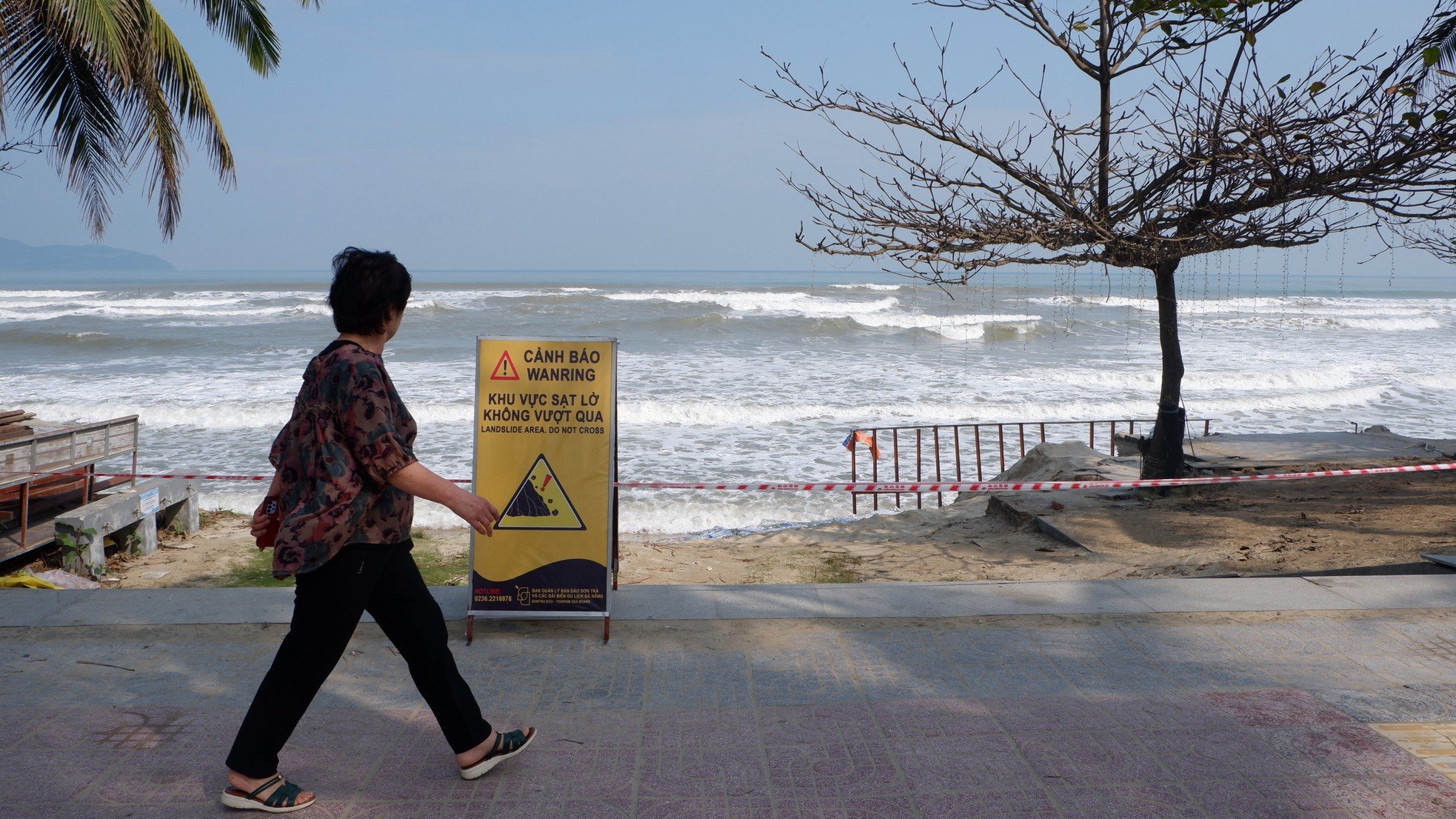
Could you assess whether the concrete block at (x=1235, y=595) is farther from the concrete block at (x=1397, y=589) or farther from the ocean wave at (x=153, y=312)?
the ocean wave at (x=153, y=312)

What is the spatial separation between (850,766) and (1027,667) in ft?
4.22

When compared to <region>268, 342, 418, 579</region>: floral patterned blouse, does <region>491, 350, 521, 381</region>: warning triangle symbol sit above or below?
above

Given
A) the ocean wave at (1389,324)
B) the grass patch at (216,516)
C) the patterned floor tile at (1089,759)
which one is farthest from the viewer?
the ocean wave at (1389,324)

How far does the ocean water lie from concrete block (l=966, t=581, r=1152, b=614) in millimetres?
3211

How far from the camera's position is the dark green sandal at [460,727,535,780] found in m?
3.25

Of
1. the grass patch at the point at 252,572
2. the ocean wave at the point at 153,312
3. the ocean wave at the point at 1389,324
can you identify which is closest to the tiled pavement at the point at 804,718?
the grass patch at the point at 252,572

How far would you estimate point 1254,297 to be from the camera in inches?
2272

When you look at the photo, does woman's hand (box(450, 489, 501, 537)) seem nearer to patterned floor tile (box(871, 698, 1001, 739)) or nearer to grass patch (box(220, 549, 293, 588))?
patterned floor tile (box(871, 698, 1001, 739))

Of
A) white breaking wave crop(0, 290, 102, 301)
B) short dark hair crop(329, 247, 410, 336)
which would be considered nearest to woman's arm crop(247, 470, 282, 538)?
short dark hair crop(329, 247, 410, 336)

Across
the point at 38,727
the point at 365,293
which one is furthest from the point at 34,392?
the point at 365,293

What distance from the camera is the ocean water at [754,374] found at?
14.9 metres

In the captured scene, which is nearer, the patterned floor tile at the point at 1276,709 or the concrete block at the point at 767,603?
the patterned floor tile at the point at 1276,709

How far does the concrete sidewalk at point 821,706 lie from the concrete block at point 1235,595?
0.03 m

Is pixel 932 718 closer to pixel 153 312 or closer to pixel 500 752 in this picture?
pixel 500 752
